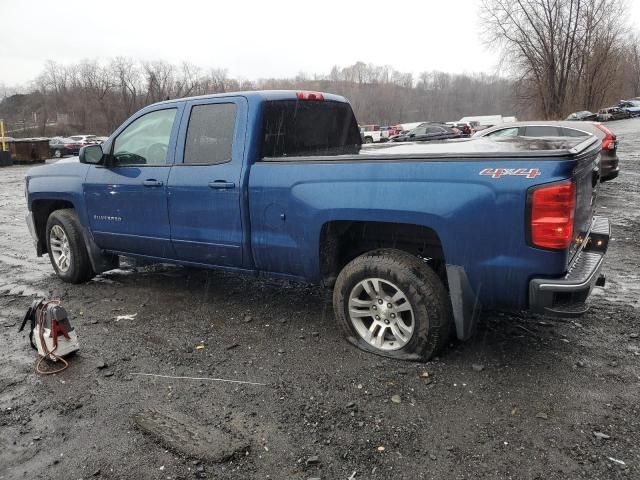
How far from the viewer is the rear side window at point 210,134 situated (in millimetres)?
4488

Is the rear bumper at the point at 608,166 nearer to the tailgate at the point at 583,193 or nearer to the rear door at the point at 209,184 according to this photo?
the tailgate at the point at 583,193

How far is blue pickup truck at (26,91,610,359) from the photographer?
3.19m

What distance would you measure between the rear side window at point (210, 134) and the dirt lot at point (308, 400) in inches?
57.3

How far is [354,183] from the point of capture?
12.2ft

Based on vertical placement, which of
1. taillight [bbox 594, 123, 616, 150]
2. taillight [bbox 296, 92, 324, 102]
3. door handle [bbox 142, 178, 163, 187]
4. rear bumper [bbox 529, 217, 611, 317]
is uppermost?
taillight [bbox 296, 92, 324, 102]

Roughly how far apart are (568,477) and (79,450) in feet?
8.37

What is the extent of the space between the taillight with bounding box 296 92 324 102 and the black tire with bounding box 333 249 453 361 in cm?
176

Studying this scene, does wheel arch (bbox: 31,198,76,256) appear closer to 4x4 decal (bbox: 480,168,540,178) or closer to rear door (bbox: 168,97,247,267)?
rear door (bbox: 168,97,247,267)

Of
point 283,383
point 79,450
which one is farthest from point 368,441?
point 79,450

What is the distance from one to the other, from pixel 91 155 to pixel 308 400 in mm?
3462

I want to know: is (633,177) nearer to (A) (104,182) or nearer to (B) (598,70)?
(A) (104,182)

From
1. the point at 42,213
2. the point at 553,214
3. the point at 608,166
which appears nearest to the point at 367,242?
the point at 553,214

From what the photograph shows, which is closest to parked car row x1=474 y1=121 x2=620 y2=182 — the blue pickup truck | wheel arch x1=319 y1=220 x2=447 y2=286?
the blue pickup truck

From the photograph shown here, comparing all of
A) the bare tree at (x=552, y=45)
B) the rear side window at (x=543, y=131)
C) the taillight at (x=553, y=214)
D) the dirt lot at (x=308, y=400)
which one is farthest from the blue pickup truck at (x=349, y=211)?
the bare tree at (x=552, y=45)
